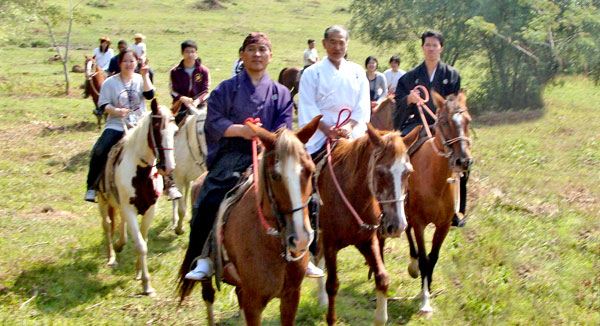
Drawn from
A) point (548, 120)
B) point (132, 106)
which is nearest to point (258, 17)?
point (548, 120)

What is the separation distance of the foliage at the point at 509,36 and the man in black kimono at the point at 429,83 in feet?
24.1

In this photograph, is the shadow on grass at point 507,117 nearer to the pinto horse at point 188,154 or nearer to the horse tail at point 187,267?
the pinto horse at point 188,154

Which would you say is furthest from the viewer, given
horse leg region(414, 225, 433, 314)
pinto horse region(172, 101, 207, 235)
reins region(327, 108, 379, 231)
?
pinto horse region(172, 101, 207, 235)

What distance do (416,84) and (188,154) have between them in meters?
3.28

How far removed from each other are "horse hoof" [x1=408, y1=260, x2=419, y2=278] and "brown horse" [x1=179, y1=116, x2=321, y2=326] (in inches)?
110

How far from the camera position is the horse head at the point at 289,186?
359cm

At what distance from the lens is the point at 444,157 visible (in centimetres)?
616

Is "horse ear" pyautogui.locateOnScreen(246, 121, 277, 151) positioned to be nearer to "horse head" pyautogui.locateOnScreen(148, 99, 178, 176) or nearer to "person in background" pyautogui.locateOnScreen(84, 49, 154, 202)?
"horse head" pyautogui.locateOnScreen(148, 99, 178, 176)

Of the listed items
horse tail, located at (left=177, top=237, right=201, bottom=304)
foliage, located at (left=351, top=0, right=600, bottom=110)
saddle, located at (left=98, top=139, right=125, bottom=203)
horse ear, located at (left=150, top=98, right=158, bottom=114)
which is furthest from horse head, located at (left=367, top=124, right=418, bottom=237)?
foliage, located at (left=351, top=0, right=600, bottom=110)

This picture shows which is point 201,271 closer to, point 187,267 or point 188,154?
point 187,267

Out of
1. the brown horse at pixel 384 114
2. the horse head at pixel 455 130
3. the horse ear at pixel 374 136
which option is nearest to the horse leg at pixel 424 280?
the horse head at pixel 455 130

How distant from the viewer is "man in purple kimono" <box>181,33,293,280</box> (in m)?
4.68

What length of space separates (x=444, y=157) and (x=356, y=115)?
986mm

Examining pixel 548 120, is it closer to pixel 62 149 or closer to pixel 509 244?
pixel 509 244
